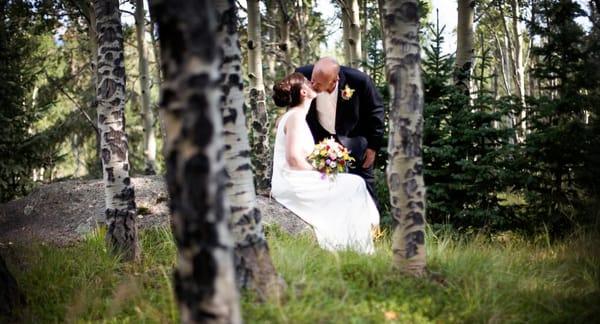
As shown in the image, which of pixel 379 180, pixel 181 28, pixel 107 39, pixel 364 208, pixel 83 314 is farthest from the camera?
pixel 379 180

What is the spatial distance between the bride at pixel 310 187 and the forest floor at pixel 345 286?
1.63 ft

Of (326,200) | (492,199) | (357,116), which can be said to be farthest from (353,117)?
(492,199)

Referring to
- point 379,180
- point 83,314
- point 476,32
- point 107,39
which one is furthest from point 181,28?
point 476,32

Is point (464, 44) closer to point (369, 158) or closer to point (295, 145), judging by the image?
point (369, 158)

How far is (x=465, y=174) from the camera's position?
7.12 metres

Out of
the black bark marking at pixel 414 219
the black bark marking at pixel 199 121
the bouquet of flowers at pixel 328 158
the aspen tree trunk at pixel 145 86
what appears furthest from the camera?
the aspen tree trunk at pixel 145 86

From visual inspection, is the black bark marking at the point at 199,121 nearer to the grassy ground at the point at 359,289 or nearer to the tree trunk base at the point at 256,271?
the grassy ground at the point at 359,289

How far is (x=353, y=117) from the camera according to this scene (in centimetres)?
760

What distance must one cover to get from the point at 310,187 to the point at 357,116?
1560 mm

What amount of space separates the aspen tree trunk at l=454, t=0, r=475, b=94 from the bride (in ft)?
9.28

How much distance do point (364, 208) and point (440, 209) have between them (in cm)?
141

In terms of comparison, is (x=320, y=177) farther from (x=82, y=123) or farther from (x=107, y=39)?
(x=82, y=123)

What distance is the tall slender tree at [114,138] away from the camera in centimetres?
548


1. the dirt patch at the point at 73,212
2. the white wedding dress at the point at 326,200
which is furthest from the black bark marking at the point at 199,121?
the dirt patch at the point at 73,212
